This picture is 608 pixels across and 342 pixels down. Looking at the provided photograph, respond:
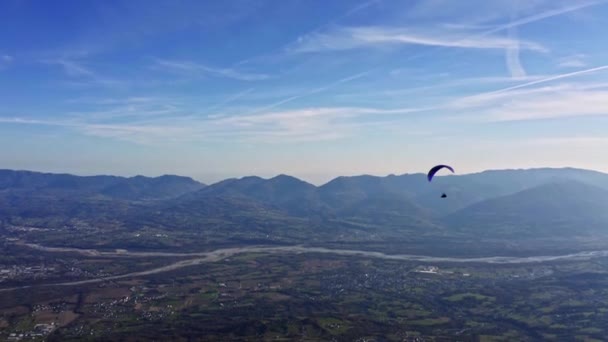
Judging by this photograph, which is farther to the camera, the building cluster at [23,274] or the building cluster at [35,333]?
the building cluster at [23,274]

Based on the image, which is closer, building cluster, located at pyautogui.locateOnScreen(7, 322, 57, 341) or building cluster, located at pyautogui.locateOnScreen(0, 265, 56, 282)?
building cluster, located at pyautogui.locateOnScreen(7, 322, 57, 341)

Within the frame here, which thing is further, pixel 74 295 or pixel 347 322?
pixel 74 295

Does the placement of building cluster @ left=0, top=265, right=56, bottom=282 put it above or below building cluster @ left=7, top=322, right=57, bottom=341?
above

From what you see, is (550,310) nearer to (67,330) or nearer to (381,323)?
(381,323)

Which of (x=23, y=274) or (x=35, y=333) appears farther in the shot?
(x=23, y=274)

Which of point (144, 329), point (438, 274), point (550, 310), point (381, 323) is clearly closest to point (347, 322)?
point (381, 323)

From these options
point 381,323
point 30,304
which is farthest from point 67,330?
point 381,323

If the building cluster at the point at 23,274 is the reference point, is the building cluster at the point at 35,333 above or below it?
below

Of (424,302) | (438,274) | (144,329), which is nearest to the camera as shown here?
(144,329)

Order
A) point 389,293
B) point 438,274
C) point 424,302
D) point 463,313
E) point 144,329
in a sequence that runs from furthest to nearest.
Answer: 1. point 438,274
2. point 389,293
3. point 424,302
4. point 463,313
5. point 144,329

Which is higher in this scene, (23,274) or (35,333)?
(23,274)
